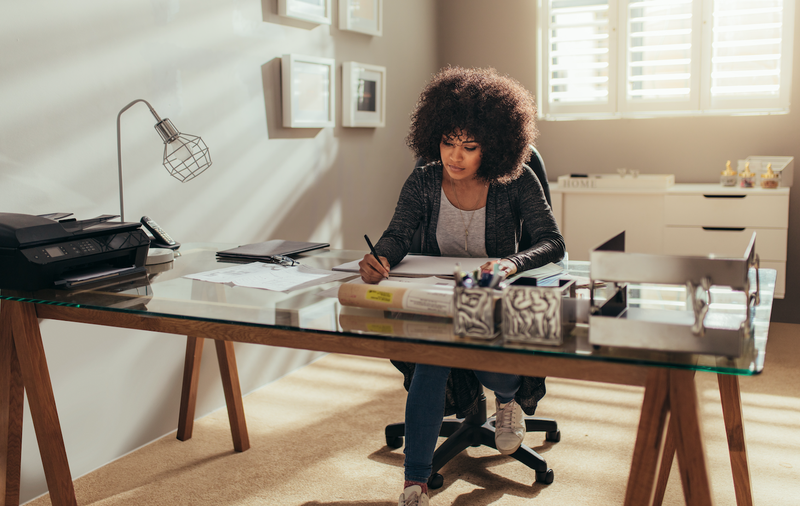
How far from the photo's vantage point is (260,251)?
1876 mm

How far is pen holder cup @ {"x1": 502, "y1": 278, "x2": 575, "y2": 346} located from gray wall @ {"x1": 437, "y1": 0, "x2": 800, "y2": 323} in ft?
10.4

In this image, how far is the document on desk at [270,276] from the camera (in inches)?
59.5

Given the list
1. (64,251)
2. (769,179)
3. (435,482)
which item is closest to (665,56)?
(769,179)

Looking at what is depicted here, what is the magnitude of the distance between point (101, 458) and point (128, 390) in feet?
0.75

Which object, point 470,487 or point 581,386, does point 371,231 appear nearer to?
point 581,386

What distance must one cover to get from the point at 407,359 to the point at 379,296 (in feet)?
0.44

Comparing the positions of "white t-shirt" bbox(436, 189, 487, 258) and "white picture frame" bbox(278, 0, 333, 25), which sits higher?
"white picture frame" bbox(278, 0, 333, 25)

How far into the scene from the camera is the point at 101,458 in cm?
218

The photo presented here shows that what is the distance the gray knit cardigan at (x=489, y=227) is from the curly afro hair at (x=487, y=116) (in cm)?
8

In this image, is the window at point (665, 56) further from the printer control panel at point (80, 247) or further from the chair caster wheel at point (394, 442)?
the printer control panel at point (80, 247)

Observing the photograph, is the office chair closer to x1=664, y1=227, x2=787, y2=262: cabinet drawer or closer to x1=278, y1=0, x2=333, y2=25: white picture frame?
x1=278, y1=0, x2=333, y2=25: white picture frame

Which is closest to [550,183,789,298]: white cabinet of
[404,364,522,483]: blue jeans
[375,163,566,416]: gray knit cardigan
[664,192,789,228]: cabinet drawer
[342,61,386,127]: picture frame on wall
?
[664,192,789,228]: cabinet drawer

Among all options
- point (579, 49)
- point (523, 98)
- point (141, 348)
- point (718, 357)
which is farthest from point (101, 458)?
point (579, 49)

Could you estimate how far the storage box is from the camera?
136 inches
